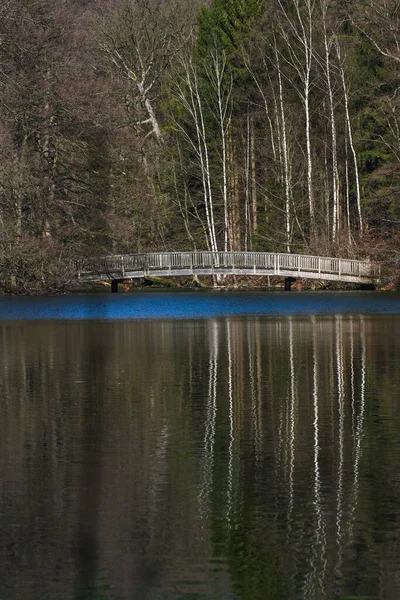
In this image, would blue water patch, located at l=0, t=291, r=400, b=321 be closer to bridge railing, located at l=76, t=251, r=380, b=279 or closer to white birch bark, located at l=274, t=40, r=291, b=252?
bridge railing, located at l=76, t=251, r=380, b=279

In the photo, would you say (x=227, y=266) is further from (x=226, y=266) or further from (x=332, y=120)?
(x=332, y=120)

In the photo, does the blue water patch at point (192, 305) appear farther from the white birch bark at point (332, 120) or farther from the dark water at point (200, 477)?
the dark water at point (200, 477)

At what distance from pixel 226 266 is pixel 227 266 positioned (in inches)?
1.7

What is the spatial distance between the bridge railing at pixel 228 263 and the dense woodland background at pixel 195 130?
3.50 feet

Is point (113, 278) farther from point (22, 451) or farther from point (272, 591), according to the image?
point (272, 591)

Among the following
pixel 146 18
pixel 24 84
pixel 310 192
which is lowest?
pixel 310 192

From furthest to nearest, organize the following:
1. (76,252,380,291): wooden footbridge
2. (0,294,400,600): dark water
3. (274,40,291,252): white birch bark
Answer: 1. (274,40,291,252): white birch bark
2. (76,252,380,291): wooden footbridge
3. (0,294,400,600): dark water

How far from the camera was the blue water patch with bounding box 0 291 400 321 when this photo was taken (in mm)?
41031

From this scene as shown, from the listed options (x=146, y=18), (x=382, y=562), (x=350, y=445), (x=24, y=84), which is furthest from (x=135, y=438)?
(x=146, y=18)

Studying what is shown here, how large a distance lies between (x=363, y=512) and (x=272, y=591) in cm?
237

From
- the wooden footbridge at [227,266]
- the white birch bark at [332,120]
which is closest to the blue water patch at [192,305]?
the wooden footbridge at [227,266]

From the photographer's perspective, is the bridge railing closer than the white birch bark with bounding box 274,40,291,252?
Yes

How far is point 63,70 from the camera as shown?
5881 cm

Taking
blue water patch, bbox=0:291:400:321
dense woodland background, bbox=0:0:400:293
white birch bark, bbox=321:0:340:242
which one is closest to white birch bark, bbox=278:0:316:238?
dense woodland background, bbox=0:0:400:293
